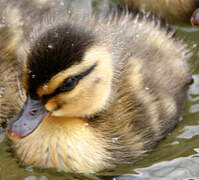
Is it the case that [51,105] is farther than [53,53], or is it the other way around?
[51,105]

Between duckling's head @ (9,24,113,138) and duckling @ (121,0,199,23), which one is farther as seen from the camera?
duckling @ (121,0,199,23)

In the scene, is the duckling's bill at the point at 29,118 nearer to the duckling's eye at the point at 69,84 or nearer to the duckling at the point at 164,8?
the duckling's eye at the point at 69,84

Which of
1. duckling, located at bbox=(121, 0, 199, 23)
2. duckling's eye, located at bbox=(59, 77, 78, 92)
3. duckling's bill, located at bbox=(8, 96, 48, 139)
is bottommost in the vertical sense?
duckling's bill, located at bbox=(8, 96, 48, 139)

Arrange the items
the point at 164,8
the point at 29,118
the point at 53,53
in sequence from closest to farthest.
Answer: the point at 53,53 < the point at 29,118 < the point at 164,8

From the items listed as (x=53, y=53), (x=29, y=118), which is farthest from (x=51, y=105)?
(x=53, y=53)

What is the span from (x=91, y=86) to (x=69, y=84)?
119 millimetres

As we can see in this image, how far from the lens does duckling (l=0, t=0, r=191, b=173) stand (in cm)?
212

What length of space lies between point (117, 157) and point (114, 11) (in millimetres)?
883

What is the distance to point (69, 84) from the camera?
2180mm

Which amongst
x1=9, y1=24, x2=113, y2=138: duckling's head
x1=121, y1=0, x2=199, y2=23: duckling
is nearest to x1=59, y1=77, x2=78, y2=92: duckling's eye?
x1=9, y1=24, x2=113, y2=138: duckling's head

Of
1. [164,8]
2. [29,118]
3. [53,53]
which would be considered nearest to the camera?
[53,53]

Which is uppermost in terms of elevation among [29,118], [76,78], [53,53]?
[53,53]

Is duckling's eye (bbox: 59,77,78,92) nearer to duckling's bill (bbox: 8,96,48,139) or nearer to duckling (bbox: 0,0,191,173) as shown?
duckling (bbox: 0,0,191,173)

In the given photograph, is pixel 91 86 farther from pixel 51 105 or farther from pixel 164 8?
pixel 164 8
